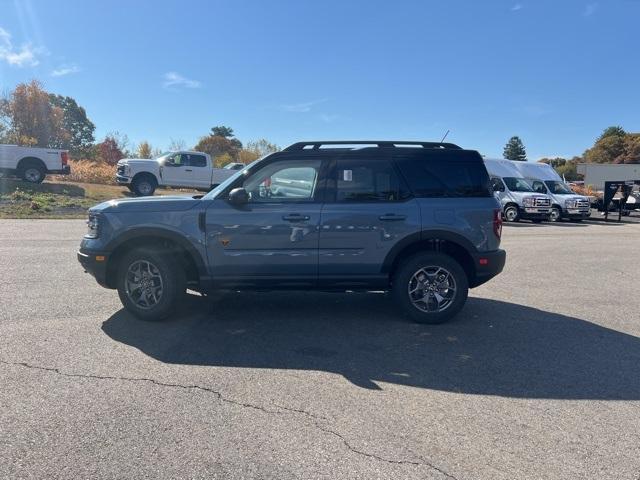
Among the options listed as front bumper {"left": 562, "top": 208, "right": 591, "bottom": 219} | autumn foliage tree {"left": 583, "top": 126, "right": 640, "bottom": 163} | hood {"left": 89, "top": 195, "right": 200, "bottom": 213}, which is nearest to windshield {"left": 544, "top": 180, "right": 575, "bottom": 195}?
front bumper {"left": 562, "top": 208, "right": 591, "bottom": 219}

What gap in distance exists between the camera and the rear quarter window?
605cm

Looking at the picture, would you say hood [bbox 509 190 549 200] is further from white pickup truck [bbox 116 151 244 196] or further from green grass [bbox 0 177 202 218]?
green grass [bbox 0 177 202 218]

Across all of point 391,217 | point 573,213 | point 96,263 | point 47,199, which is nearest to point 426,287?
point 391,217

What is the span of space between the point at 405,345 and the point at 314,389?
4.71 ft

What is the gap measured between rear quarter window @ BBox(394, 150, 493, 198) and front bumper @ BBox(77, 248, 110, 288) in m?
3.47

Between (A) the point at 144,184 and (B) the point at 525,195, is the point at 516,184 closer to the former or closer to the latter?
(B) the point at 525,195

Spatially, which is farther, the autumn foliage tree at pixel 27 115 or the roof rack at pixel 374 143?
the autumn foliage tree at pixel 27 115

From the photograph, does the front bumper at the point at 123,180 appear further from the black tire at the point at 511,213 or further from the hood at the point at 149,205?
the hood at the point at 149,205

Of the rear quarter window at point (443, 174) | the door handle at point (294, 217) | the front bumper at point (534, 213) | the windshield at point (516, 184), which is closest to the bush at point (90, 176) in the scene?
the windshield at point (516, 184)

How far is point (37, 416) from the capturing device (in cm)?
363

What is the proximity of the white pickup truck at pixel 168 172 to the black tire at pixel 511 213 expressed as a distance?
13703mm

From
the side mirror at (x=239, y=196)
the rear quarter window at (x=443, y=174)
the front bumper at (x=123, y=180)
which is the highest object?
the front bumper at (x=123, y=180)

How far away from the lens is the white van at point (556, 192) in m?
25.1

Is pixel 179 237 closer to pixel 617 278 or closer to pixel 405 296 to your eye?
pixel 405 296
